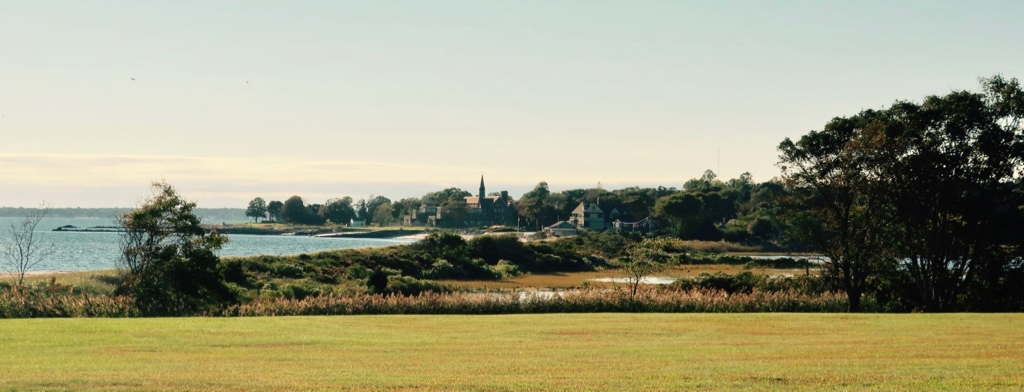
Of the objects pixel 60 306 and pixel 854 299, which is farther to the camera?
pixel 854 299

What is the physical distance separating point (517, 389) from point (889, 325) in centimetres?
1692

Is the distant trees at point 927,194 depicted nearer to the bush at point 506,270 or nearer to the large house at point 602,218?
the bush at point 506,270

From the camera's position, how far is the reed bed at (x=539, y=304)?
108 ft

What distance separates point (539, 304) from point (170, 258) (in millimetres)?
13798

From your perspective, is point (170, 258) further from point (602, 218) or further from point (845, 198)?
point (602, 218)

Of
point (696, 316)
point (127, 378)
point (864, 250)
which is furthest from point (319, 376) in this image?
point (864, 250)

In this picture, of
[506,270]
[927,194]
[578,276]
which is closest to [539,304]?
[927,194]

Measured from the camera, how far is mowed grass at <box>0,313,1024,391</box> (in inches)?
588

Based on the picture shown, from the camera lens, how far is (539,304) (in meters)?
34.9

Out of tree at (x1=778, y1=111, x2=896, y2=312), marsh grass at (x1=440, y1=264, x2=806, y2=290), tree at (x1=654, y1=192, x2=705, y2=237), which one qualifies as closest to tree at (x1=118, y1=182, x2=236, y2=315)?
tree at (x1=778, y1=111, x2=896, y2=312)

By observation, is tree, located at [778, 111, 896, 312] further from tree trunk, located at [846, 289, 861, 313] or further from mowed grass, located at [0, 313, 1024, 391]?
mowed grass, located at [0, 313, 1024, 391]

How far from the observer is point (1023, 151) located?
131ft

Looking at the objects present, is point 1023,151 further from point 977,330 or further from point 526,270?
point 526,270

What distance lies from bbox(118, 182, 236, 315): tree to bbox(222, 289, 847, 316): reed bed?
6.86 feet
